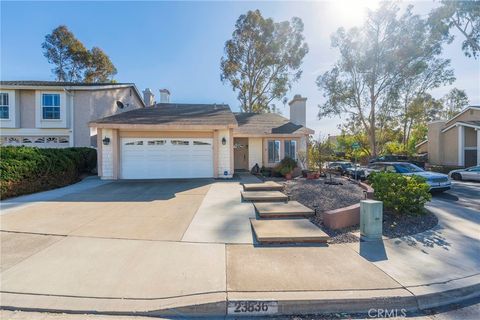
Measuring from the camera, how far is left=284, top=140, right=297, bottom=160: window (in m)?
15.5

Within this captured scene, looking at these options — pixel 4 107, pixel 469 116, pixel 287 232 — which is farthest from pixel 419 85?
pixel 4 107

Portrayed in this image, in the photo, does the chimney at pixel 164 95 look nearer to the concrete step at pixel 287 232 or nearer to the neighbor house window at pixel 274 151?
the neighbor house window at pixel 274 151

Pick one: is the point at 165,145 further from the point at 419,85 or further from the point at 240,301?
the point at 419,85

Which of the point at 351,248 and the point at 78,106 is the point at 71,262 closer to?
the point at 351,248

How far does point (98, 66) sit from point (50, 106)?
57.8 feet

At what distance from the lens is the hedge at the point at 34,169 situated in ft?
26.3

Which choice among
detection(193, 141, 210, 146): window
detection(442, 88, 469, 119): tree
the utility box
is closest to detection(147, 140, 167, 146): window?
detection(193, 141, 210, 146): window

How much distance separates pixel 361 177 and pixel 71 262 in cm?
1500

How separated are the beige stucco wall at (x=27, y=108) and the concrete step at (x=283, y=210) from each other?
57.3ft

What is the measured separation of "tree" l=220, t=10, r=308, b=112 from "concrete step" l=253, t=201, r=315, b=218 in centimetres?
2181

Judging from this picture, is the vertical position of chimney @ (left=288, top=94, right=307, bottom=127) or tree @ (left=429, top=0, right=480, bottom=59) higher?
tree @ (left=429, top=0, right=480, bottom=59)

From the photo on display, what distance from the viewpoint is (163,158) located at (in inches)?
486

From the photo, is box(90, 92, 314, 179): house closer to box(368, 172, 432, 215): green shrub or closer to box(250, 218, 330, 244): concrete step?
box(250, 218, 330, 244): concrete step

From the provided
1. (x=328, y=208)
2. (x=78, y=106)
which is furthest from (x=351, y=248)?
(x=78, y=106)
